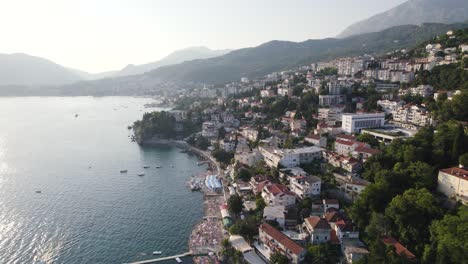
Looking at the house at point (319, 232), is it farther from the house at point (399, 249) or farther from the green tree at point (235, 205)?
the green tree at point (235, 205)

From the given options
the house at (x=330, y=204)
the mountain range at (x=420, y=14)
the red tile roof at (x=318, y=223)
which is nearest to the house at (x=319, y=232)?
the red tile roof at (x=318, y=223)

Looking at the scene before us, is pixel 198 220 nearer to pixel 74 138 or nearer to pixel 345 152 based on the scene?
pixel 345 152

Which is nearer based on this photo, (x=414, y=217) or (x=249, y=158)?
(x=414, y=217)

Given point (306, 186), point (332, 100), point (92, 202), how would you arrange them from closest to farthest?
point (306, 186), point (92, 202), point (332, 100)

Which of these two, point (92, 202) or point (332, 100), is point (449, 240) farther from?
point (332, 100)

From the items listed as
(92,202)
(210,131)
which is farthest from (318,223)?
(210,131)

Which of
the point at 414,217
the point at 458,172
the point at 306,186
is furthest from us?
the point at 306,186
